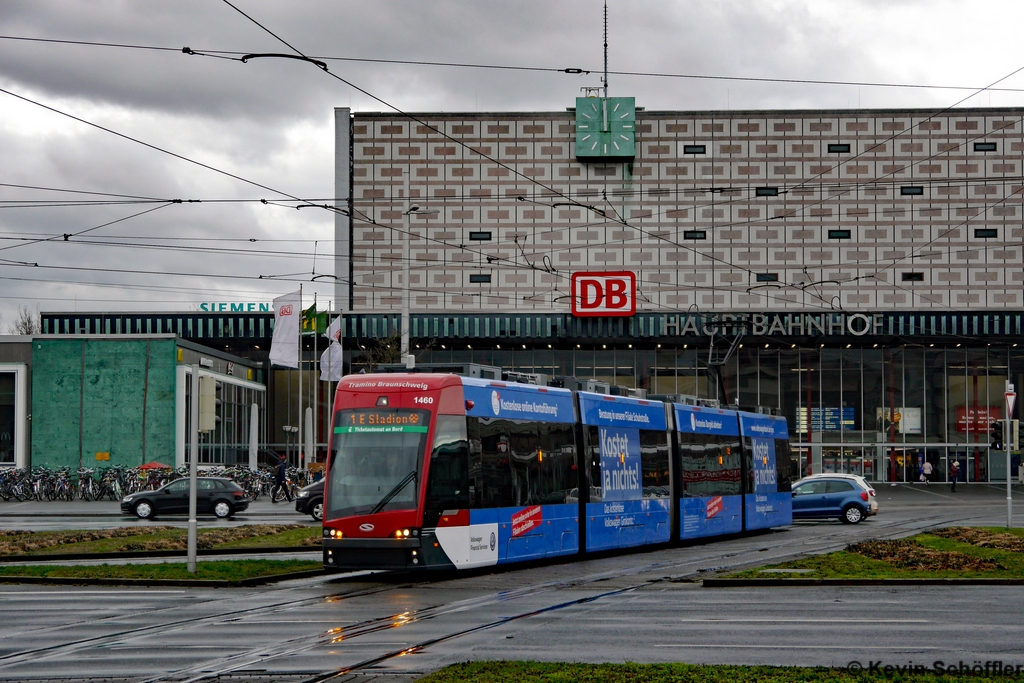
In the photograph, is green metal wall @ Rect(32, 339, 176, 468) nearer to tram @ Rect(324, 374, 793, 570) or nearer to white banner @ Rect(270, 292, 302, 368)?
white banner @ Rect(270, 292, 302, 368)

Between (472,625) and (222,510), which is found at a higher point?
(472,625)

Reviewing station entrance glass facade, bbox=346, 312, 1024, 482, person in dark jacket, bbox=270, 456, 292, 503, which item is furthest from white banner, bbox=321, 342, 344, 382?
station entrance glass facade, bbox=346, 312, 1024, 482

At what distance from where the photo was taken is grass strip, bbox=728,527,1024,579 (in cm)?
1934

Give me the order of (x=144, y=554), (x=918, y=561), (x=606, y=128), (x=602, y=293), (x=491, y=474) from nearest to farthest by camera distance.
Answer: (x=491, y=474) < (x=918, y=561) < (x=144, y=554) < (x=602, y=293) < (x=606, y=128)

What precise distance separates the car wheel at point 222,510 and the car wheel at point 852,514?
1839 centimetres

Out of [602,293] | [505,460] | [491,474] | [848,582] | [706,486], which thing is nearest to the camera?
[848,582]

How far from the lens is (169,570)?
20.3 metres

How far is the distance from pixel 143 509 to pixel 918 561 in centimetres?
2398

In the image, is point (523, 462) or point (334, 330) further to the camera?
point (334, 330)

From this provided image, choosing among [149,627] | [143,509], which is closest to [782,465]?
[143,509]

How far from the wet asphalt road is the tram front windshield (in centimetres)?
129

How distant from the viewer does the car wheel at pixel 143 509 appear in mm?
37125

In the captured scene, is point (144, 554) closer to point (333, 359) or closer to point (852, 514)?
point (852, 514)

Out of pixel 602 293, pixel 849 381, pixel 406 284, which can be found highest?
pixel 602 293
